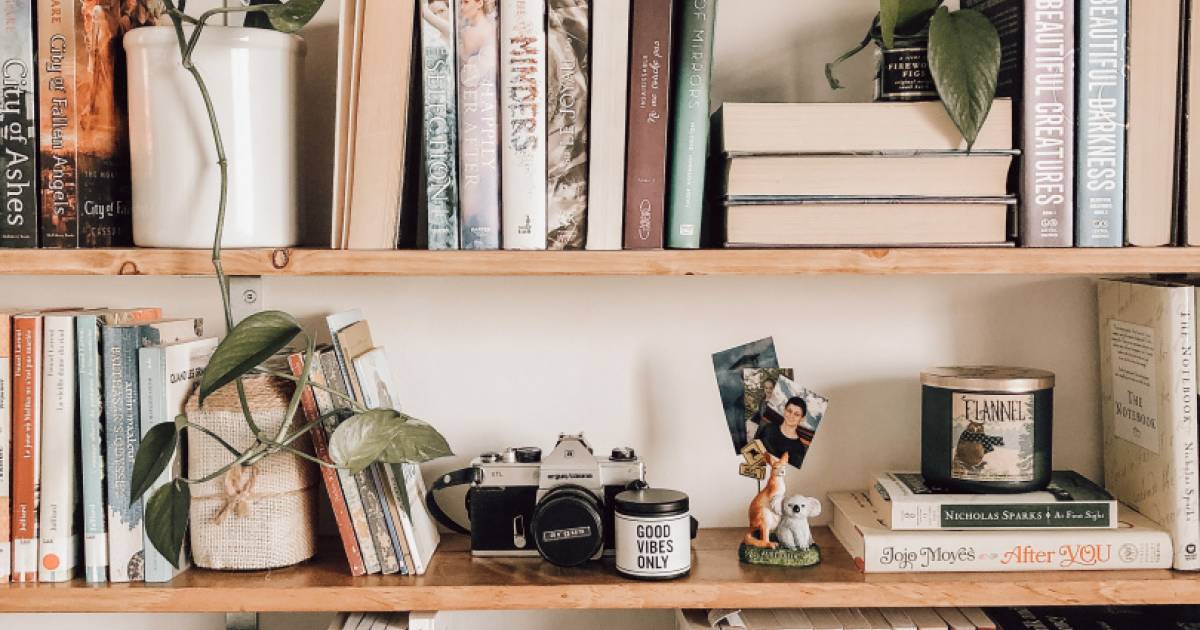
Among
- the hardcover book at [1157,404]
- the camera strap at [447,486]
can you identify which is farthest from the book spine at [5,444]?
the hardcover book at [1157,404]

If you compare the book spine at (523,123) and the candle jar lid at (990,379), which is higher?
the book spine at (523,123)

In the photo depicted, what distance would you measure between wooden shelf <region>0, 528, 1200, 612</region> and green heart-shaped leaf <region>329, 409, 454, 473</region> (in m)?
0.13

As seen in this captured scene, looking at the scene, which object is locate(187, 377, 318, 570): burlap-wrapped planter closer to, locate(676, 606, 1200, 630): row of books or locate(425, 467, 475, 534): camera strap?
locate(425, 467, 475, 534): camera strap

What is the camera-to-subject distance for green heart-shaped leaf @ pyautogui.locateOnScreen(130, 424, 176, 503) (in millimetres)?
942

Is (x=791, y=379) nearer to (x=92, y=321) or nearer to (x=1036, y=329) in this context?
(x=1036, y=329)

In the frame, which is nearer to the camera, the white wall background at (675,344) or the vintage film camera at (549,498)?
the vintage film camera at (549,498)

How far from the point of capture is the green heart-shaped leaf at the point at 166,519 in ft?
3.08

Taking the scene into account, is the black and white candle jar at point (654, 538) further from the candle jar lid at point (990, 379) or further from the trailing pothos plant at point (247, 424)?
the candle jar lid at point (990, 379)

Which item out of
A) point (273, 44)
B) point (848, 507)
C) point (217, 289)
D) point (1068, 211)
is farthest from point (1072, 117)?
point (217, 289)

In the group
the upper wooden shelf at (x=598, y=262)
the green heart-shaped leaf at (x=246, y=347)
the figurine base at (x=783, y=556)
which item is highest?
the upper wooden shelf at (x=598, y=262)

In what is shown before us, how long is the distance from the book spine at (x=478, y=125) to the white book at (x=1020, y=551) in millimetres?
482

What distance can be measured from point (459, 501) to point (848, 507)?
439 mm

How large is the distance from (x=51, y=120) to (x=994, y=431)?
95cm

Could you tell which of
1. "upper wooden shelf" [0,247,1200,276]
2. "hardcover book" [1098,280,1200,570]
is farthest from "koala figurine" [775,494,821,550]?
"hardcover book" [1098,280,1200,570]
